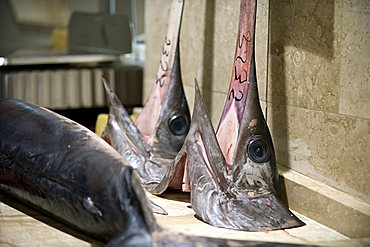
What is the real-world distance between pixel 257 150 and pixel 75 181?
49cm

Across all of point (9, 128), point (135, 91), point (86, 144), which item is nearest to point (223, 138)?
point (86, 144)

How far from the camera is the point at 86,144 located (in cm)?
214

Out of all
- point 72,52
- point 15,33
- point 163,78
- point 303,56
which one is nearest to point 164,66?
point 163,78

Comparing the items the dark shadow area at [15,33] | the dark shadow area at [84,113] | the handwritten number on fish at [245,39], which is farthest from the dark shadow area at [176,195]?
the dark shadow area at [15,33]

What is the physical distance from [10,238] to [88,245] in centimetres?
19

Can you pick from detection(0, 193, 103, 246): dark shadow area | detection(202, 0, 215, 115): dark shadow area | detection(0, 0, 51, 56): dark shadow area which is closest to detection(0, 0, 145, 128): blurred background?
detection(0, 0, 51, 56): dark shadow area

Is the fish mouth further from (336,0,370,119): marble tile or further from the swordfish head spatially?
(336,0,370,119): marble tile

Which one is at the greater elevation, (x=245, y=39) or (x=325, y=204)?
(x=245, y=39)

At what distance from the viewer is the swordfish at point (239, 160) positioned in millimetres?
2168

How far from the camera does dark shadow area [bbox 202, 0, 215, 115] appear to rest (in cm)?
290

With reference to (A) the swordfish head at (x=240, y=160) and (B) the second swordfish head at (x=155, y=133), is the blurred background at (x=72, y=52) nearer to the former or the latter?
(B) the second swordfish head at (x=155, y=133)

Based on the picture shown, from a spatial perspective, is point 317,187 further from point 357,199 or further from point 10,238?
point 10,238

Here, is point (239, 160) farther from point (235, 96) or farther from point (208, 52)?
point (208, 52)

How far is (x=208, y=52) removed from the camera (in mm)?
2936
